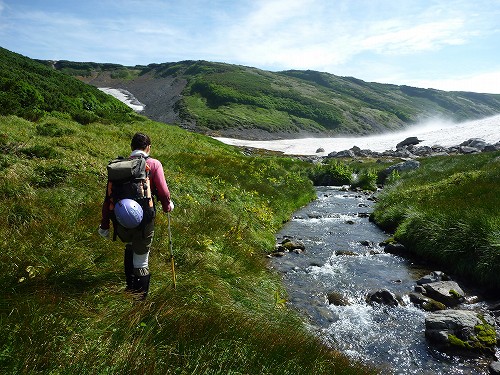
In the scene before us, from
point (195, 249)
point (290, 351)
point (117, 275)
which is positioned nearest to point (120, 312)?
point (117, 275)

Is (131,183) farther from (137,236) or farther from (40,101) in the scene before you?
(40,101)

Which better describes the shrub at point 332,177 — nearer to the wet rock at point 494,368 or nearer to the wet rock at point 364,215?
the wet rock at point 364,215

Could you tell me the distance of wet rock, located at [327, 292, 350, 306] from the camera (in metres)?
9.64

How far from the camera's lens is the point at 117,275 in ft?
18.7

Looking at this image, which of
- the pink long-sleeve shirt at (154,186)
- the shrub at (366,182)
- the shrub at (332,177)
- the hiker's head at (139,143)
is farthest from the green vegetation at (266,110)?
the pink long-sleeve shirt at (154,186)

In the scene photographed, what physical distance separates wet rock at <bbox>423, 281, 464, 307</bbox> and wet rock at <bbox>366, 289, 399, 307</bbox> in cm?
105

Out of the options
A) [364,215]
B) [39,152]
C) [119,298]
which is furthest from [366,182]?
[119,298]

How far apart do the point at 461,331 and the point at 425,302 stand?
182 cm

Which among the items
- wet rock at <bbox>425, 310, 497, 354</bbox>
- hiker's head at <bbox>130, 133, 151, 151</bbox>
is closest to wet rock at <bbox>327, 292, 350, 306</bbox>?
wet rock at <bbox>425, 310, 497, 354</bbox>

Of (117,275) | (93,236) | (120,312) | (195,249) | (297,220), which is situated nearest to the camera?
(120,312)

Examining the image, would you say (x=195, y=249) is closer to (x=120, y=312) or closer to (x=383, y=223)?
(x=120, y=312)

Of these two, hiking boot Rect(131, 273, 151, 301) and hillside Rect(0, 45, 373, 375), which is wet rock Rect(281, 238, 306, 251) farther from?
hiking boot Rect(131, 273, 151, 301)

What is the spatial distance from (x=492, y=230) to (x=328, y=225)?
8.09 meters

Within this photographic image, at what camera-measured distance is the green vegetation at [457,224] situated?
10578 millimetres
